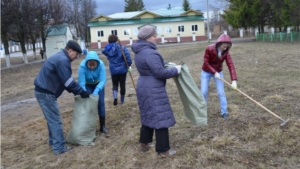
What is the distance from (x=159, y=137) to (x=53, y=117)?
1.59 m

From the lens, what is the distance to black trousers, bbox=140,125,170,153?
12.4 feet

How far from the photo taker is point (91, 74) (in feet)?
15.7

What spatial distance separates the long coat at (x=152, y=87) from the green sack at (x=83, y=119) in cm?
115

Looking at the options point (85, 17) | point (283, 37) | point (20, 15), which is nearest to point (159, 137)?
point (20, 15)

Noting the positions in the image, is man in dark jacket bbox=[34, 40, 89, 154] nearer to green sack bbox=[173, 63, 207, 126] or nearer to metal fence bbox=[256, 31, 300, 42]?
green sack bbox=[173, 63, 207, 126]

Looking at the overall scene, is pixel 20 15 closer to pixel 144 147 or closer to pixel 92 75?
pixel 92 75

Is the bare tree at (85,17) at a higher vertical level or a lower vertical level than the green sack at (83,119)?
higher

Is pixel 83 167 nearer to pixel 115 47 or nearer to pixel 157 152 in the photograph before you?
pixel 157 152

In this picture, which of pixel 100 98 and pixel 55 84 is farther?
pixel 100 98

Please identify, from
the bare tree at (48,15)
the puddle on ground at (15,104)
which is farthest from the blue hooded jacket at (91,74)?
the bare tree at (48,15)

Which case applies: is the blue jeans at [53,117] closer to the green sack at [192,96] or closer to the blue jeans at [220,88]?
the green sack at [192,96]

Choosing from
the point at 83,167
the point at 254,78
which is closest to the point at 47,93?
the point at 83,167

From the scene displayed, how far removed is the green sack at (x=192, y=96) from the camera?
12.9 ft

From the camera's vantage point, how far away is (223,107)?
5309 millimetres
